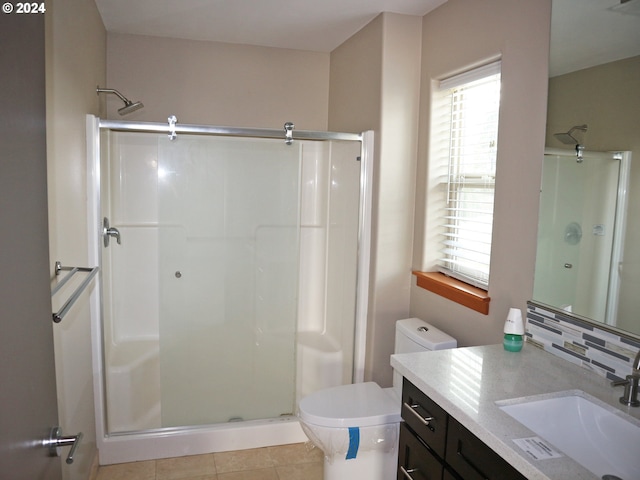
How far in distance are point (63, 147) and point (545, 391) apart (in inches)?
76.1

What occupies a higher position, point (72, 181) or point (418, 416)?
point (72, 181)

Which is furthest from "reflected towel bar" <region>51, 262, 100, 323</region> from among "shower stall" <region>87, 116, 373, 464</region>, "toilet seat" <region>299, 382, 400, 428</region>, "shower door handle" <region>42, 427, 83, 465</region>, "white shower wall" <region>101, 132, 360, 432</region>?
"toilet seat" <region>299, 382, 400, 428</region>

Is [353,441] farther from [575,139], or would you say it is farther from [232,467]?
[575,139]

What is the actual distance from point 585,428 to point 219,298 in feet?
6.39

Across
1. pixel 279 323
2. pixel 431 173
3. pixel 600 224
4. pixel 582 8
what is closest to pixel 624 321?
pixel 600 224

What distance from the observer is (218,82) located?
342 centimetres

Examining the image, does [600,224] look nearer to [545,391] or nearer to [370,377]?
[545,391]

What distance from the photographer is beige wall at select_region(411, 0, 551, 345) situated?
1.93 meters

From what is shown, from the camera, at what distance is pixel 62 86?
1923 mm

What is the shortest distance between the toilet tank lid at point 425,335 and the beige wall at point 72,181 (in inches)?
59.5

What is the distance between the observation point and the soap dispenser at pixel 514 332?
183cm

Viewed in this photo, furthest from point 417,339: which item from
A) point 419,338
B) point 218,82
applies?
point 218,82

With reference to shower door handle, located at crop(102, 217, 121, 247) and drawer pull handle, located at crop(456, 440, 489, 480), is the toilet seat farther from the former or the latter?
shower door handle, located at crop(102, 217, 121, 247)

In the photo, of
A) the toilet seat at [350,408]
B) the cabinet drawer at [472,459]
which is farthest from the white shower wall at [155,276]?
the cabinet drawer at [472,459]
